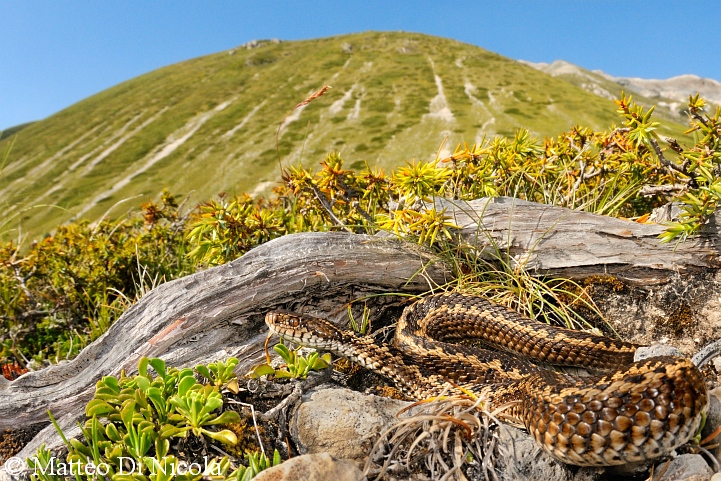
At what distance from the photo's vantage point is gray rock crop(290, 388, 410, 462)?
347 cm

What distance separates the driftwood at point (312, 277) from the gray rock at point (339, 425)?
1902 mm

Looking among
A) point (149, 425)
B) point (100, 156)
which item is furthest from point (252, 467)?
point (100, 156)

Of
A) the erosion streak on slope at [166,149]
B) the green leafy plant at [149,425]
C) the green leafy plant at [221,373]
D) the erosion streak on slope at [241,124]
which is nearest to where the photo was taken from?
the green leafy plant at [149,425]

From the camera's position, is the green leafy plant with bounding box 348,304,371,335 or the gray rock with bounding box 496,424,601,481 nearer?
the gray rock with bounding box 496,424,601,481

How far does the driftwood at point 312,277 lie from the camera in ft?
18.0

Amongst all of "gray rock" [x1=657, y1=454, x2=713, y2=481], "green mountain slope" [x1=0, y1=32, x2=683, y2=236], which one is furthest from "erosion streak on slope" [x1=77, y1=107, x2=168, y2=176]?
"gray rock" [x1=657, y1=454, x2=713, y2=481]

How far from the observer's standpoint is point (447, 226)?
5852 millimetres

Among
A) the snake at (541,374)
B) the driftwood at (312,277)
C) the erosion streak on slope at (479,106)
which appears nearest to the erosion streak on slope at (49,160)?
the erosion streak on slope at (479,106)

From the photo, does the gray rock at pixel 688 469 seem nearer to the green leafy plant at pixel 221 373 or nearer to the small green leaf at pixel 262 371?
the small green leaf at pixel 262 371

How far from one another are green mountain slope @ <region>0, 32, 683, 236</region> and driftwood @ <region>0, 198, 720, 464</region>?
3134 centimetres

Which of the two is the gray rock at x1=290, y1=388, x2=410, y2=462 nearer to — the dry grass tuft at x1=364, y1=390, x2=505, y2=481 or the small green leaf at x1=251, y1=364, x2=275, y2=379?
the dry grass tuft at x1=364, y1=390, x2=505, y2=481

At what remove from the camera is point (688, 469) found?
10.0ft

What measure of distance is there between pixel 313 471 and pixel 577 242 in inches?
180

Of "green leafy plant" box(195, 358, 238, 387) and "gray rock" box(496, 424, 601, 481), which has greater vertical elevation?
"green leafy plant" box(195, 358, 238, 387)
